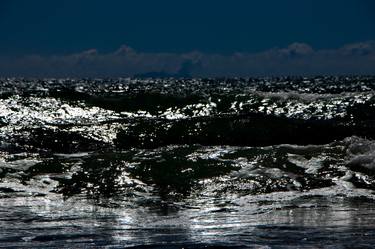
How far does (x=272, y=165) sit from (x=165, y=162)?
12.0ft

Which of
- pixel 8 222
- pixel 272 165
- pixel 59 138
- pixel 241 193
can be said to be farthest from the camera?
pixel 59 138

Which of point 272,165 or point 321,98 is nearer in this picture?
point 272,165

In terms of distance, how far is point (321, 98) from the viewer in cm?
4069

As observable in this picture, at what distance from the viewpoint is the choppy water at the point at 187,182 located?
38.3ft

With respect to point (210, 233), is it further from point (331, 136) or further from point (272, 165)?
point (331, 136)

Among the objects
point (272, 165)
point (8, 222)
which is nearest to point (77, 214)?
point (8, 222)

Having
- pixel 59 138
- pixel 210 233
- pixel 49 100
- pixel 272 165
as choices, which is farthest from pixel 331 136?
pixel 49 100

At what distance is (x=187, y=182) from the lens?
18891 mm

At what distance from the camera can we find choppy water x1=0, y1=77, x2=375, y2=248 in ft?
38.3

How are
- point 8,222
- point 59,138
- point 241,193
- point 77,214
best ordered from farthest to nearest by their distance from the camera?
point 59,138
point 241,193
point 77,214
point 8,222

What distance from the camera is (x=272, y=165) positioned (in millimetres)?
20406

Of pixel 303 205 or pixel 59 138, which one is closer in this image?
pixel 303 205

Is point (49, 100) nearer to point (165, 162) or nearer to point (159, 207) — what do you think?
point (165, 162)

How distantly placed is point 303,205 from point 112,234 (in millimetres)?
5763
